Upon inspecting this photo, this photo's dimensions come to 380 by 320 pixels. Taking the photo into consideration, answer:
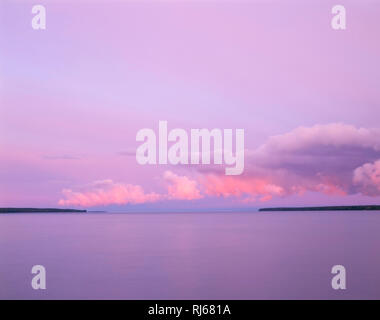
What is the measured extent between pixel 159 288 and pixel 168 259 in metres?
4.38

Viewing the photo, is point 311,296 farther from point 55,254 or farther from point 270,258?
point 55,254

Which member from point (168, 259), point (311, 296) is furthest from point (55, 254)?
point (311, 296)

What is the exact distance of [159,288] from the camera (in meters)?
10.9

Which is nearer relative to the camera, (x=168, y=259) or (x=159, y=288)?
(x=159, y=288)

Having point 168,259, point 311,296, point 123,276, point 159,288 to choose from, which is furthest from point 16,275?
point 311,296

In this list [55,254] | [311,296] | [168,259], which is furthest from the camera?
[55,254]
